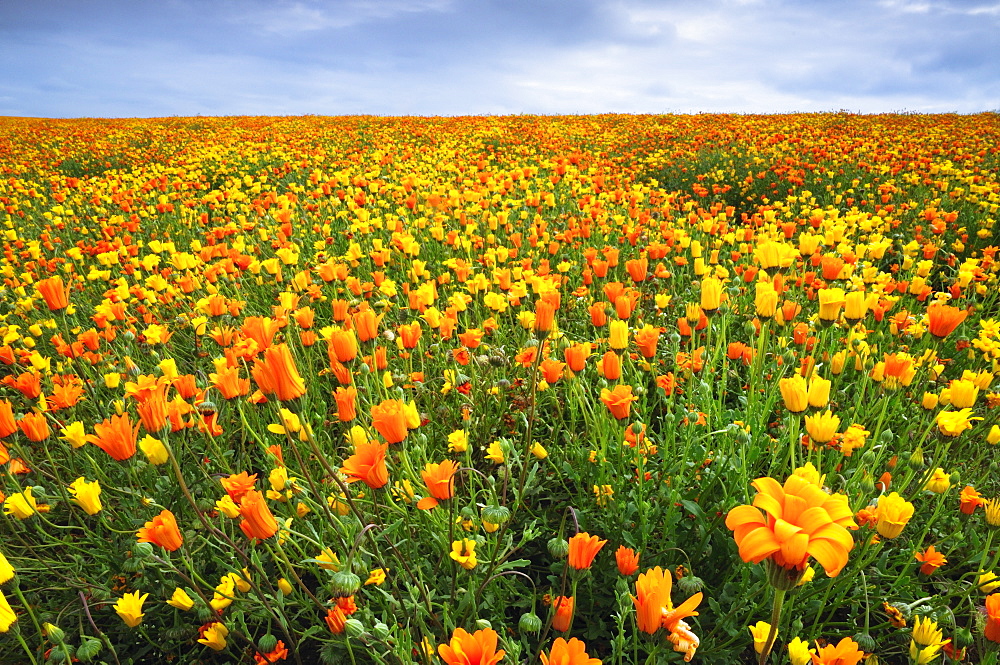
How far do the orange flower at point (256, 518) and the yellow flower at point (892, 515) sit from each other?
1.41 meters

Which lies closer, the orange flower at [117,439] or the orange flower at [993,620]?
the orange flower at [993,620]

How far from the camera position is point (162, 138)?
1392 centimetres

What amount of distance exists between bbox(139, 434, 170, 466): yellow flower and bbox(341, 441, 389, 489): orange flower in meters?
0.68

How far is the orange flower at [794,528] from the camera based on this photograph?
0.71 m

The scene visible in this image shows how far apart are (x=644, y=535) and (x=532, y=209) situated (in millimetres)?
4681

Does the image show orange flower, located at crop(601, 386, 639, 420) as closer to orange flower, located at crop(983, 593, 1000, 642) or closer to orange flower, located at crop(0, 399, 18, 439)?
orange flower, located at crop(983, 593, 1000, 642)

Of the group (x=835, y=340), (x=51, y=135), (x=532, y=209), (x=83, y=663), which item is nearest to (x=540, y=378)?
(x=835, y=340)

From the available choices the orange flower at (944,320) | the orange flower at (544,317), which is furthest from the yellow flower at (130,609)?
the orange flower at (944,320)

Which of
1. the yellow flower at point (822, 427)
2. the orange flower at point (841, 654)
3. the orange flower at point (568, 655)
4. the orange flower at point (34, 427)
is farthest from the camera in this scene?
the orange flower at point (34, 427)

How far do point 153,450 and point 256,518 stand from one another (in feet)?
1.89

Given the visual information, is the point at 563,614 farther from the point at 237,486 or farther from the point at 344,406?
the point at 237,486

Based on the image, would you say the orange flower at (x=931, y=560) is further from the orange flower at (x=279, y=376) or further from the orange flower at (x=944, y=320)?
the orange flower at (x=279, y=376)

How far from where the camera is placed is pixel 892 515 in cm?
127

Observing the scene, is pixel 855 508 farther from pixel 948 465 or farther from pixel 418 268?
pixel 418 268
